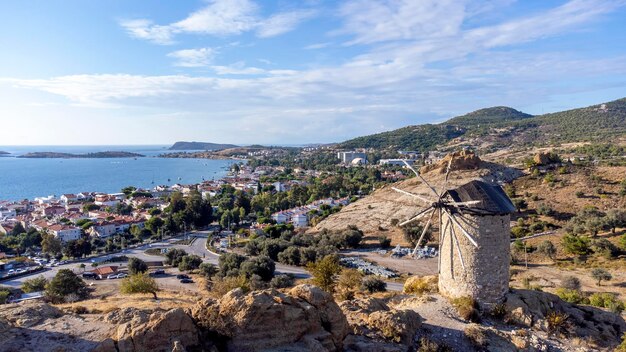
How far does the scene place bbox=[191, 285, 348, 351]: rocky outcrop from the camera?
1058 centimetres

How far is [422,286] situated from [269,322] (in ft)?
30.3

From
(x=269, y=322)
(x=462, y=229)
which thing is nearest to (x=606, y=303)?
(x=462, y=229)


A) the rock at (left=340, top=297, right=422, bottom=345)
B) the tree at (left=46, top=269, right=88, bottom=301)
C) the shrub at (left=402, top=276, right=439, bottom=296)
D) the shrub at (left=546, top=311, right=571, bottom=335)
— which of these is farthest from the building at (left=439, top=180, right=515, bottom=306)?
the tree at (left=46, top=269, right=88, bottom=301)

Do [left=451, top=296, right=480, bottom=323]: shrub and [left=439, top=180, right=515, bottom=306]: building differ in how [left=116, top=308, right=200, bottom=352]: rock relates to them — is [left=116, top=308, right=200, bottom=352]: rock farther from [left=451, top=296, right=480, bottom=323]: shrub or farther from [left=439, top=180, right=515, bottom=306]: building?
[left=439, top=180, right=515, bottom=306]: building

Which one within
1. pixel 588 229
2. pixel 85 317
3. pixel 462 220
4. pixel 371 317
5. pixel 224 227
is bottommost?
pixel 224 227

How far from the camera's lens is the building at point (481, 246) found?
1435 centimetres

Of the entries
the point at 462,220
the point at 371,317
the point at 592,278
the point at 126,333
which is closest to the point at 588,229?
the point at 592,278

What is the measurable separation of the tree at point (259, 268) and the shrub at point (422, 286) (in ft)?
53.3

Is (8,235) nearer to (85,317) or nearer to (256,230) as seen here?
(256,230)

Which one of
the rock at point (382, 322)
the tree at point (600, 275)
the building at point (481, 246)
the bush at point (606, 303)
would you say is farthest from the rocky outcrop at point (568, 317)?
the tree at point (600, 275)

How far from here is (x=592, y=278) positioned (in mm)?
29438

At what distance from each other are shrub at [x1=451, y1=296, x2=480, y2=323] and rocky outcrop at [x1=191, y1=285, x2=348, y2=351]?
5094 millimetres

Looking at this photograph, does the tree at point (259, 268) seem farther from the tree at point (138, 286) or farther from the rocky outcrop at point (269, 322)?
the rocky outcrop at point (269, 322)

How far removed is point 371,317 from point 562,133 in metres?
158
